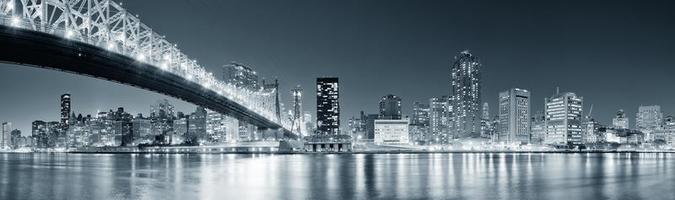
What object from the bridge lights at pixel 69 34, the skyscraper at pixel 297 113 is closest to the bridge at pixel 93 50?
the bridge lights at pixel 69 34

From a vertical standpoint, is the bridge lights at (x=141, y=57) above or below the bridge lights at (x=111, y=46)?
below

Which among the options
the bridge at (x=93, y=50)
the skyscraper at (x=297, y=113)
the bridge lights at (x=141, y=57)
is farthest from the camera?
the skyscraper at (x=297, y=113)

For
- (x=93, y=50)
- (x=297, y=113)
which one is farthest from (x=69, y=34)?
(x=297, y=113)

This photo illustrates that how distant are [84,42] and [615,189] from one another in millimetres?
35220

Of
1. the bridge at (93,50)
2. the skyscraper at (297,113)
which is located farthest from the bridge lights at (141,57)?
the skyscraper at (297,113)

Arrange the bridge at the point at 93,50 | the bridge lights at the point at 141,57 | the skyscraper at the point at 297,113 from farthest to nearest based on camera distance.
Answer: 1. the skyscraper at the point at 297,113
2. the bridge lights at the point at 141,57
3. the bridge at the point at 93,50

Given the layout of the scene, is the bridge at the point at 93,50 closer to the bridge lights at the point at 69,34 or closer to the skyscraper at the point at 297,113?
the bridge lights at the point at 69,34

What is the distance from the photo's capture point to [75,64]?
48.8 meters

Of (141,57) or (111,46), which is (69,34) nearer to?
(111,46)

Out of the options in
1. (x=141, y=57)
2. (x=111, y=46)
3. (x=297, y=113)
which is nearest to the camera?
(x=111, y=46)

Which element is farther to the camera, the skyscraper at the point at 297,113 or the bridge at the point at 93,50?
the skyscraper at the point at 297,113

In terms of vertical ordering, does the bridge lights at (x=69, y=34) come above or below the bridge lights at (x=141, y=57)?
above

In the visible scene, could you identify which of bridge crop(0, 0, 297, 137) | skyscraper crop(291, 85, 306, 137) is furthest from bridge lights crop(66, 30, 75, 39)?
skyscraper crop(291, 85, 306, 137)

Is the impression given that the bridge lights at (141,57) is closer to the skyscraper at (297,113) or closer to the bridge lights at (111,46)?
the bridge lights at (111,46)
